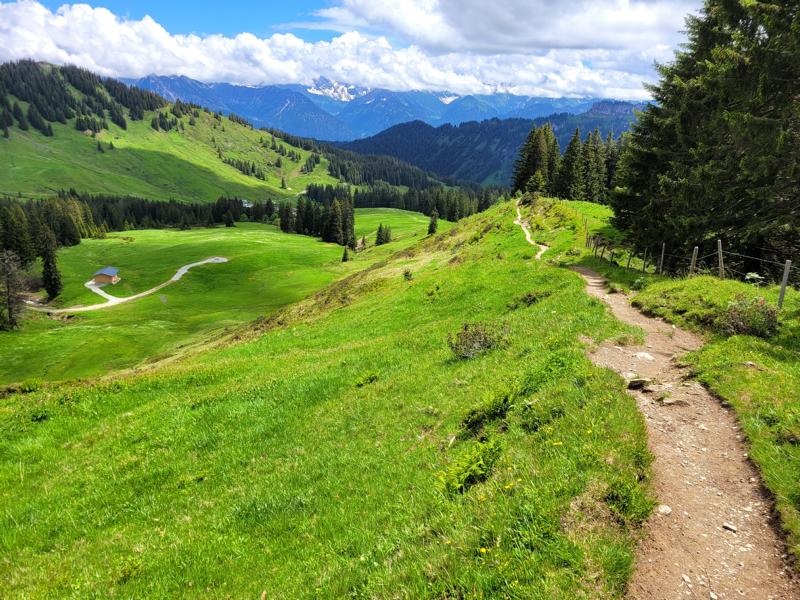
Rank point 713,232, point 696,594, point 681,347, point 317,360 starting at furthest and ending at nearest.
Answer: point 713,232 < point 317,360 < point 681,347 < point 696,594

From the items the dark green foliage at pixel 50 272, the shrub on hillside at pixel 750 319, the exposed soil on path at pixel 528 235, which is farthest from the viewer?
the dark green foliage at pixel 50 272

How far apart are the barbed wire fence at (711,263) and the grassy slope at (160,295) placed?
5485cm

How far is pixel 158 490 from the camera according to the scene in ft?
37.3

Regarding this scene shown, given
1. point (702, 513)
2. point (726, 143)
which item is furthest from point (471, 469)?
point (726, 143)

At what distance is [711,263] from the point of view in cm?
2712

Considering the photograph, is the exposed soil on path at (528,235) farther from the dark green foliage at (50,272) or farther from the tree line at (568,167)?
the dark green foliage at (50,272)

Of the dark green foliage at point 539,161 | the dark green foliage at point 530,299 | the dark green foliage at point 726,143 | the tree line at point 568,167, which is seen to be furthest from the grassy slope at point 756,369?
the dark green foliage at point 539,161

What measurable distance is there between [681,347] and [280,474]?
1351cm

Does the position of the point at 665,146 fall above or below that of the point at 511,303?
above

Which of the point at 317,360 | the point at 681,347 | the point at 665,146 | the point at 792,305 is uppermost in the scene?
A: the point at 665,146

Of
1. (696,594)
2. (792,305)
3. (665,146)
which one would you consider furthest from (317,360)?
(665,146)

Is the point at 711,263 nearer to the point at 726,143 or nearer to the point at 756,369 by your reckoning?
the point at 726,143

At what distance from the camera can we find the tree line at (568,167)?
85731 mm

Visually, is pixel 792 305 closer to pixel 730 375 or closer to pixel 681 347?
pixel 681 347
